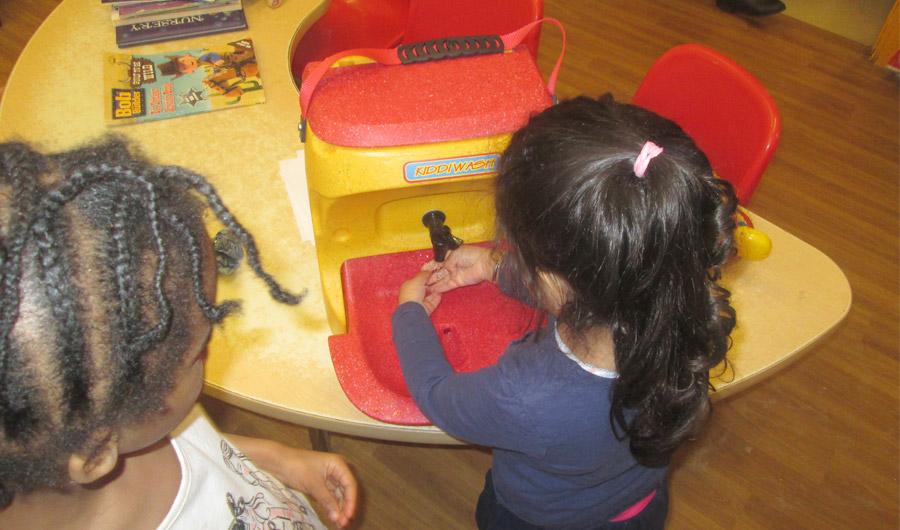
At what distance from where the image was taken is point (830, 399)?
1797 millimetres

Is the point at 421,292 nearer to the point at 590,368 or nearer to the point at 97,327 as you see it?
the point at 590,368

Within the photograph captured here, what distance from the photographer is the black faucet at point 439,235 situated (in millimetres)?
869

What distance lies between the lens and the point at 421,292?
3.00 feet

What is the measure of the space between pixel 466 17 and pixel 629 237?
38.7 inches

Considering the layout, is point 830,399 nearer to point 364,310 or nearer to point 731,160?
point 731,160

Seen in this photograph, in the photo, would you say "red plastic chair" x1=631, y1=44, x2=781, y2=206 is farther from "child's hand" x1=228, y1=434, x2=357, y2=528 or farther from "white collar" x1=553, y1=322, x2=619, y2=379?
"child's hand" x1=228, y1=434, x2=357, y2=528

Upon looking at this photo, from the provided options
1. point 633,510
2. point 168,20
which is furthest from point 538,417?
point 168,20

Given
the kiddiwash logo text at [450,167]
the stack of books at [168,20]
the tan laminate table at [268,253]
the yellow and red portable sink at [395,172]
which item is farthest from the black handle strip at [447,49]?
the stack of books at [168,20]

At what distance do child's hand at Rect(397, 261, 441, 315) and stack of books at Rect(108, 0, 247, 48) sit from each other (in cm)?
82

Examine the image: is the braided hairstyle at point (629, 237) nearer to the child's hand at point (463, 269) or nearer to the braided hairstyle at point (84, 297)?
the child's hand at point (463, 269)

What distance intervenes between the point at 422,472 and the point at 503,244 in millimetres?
969

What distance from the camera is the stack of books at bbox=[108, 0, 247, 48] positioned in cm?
131

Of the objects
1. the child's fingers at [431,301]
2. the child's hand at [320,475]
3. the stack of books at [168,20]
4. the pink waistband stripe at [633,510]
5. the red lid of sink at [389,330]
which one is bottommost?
the pink waistband stripe at [633,510]

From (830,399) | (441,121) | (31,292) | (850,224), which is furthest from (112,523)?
(850,224)
